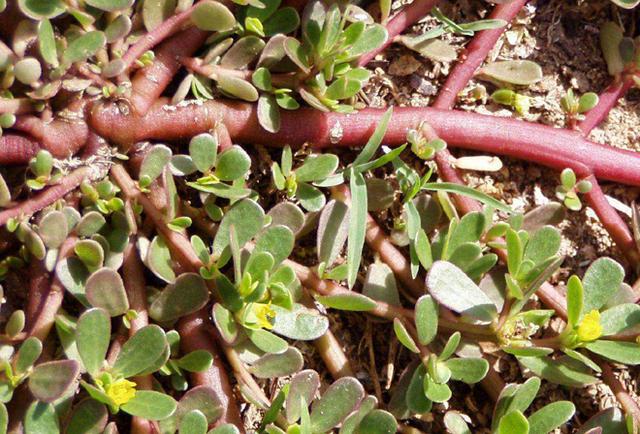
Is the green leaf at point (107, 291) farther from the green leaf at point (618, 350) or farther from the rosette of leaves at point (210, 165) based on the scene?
the green leaf at point (618, 350)

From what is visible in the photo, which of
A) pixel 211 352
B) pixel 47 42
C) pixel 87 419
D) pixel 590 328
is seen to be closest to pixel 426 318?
pixel 590 328

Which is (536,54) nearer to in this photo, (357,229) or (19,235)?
(357,229)

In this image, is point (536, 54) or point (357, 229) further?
point (536, 54)

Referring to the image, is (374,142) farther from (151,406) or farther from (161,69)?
(151,406)

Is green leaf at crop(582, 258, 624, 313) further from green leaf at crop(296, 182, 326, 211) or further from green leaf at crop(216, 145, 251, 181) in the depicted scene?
green leaf at crop(216, 145, 251, 181)

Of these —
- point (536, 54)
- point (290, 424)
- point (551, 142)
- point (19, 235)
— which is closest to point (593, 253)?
point (551, 142)

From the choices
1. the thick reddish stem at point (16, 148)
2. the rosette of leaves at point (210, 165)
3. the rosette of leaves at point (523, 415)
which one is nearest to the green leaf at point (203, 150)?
the rosette of leaves at point (210, 165)
